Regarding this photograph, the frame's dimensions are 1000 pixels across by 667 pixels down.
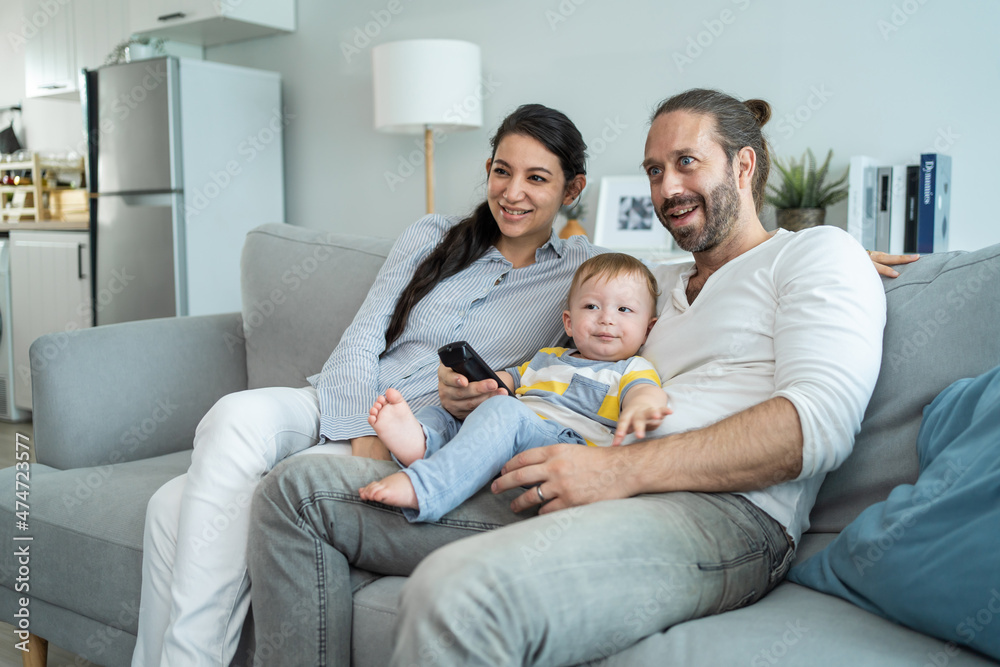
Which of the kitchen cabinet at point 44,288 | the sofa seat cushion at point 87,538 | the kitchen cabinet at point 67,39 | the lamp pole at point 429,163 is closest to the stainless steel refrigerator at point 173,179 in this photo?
the kitchen cabinet at point 44,288

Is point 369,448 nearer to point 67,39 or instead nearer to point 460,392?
point 460,392

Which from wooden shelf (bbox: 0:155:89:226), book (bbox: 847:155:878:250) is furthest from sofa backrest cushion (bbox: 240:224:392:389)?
wooden shelf (bbox: 0:155:89:226)

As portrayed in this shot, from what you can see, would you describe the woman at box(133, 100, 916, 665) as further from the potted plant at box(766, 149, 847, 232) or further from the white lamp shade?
the white lamp shade

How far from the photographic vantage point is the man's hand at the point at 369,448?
4.63 feet

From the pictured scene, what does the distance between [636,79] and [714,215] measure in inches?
62.2

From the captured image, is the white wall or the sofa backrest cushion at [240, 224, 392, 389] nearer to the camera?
the sofa backrest cushion at [240, 224, 392, 389]

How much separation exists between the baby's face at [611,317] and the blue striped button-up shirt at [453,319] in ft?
0.67

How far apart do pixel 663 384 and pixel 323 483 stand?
23.0 inches

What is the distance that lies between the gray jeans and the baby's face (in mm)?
354

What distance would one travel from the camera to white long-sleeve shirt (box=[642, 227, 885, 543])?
1.09m

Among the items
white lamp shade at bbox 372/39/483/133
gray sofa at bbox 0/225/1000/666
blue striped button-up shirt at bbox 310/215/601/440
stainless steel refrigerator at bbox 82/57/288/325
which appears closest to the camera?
gray sofa at bbox 0/225/1000/666

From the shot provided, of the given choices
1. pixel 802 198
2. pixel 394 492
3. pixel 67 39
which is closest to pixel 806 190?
pixel 802 198

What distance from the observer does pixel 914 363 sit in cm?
122

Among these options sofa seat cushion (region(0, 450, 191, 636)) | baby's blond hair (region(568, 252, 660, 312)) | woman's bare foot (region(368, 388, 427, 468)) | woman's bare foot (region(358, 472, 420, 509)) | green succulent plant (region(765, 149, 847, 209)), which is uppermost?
green succulent plant (region(765, 149, 847, 209))
